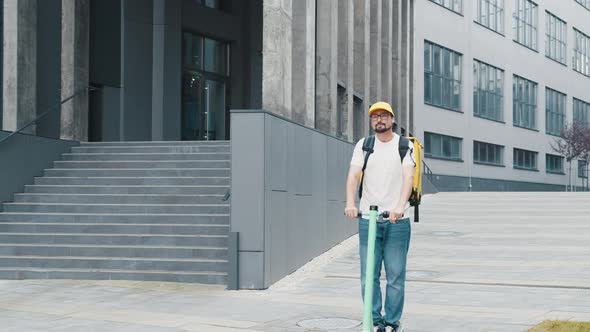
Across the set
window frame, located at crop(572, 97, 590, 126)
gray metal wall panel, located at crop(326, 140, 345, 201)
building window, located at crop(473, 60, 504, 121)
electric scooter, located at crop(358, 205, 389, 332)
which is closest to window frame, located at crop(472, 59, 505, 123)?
building window, located at crop(473, 60, 504, 121)

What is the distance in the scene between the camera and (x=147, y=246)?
43.1 ft

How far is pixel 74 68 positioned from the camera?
18.8m

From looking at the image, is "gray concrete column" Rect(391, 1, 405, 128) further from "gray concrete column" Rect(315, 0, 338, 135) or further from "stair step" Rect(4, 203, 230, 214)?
"stair step" Rect(4, 203, 230, 214)

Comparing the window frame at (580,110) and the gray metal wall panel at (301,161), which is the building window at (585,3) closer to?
the window frame at (580,110)

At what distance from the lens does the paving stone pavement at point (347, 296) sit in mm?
8906

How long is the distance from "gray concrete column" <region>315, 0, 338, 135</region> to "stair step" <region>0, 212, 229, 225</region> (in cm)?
604

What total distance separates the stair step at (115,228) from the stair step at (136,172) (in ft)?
6.74

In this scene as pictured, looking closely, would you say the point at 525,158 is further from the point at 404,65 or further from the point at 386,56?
the point at 386,56

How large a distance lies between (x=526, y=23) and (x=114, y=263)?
4698 centimetres

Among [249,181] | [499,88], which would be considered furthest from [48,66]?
[499,88]

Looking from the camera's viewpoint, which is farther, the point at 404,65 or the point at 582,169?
the point at 582,169

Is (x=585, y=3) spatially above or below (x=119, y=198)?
above

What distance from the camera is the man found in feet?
23.9

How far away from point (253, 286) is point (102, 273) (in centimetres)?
236
